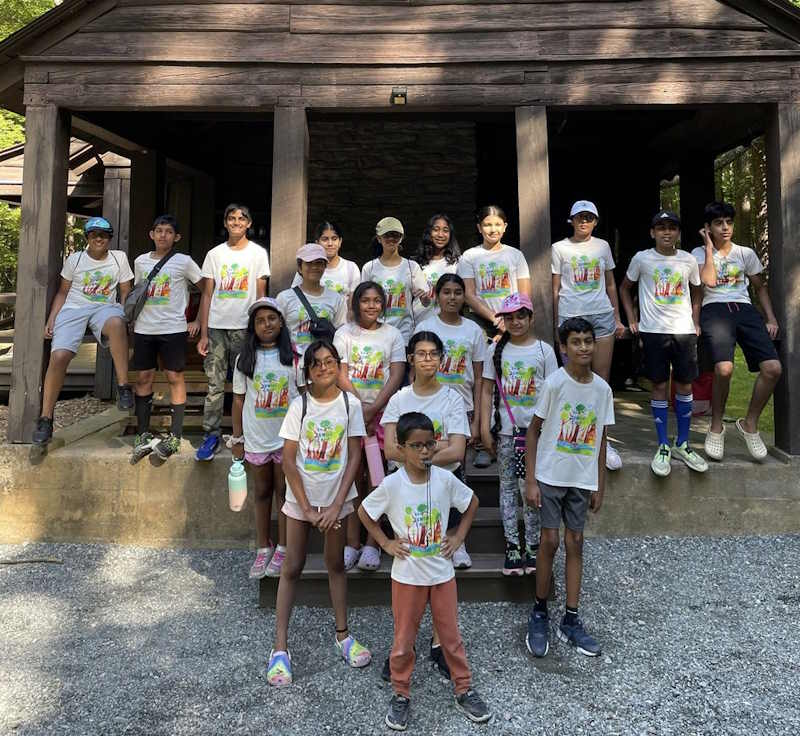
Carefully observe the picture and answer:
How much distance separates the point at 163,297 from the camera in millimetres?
4383

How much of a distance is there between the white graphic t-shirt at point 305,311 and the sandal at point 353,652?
1753 millimetres

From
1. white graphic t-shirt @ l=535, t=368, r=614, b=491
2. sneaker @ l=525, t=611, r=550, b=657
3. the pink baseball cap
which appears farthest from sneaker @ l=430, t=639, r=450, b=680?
the pink baseball cap

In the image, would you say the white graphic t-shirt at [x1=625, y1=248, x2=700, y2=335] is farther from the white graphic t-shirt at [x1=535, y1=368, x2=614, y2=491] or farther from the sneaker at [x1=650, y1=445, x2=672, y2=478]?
the white graphic t-shirt at [x1=535, y1=368, x2=614, y2=491]

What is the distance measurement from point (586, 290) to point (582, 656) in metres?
2.55

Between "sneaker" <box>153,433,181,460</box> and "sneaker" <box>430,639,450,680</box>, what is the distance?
2599mm

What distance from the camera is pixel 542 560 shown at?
3004 mm

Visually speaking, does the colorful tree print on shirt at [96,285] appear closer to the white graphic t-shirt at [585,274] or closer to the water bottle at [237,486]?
the water bottle at [237,486]

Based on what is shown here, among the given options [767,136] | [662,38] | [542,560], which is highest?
[662,38]

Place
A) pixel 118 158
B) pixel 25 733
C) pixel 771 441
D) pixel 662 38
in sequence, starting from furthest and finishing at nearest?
1. pixel 118 158
2. pixel 771 441
3. pixel 662 38
4. pixel 25 733

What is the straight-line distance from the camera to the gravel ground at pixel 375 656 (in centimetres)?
241

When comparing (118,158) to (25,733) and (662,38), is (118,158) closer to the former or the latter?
(662,38)

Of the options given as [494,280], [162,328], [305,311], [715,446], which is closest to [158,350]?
[162,328]

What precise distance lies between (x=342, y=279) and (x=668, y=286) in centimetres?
246

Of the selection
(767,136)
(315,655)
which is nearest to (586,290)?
(767,136)
